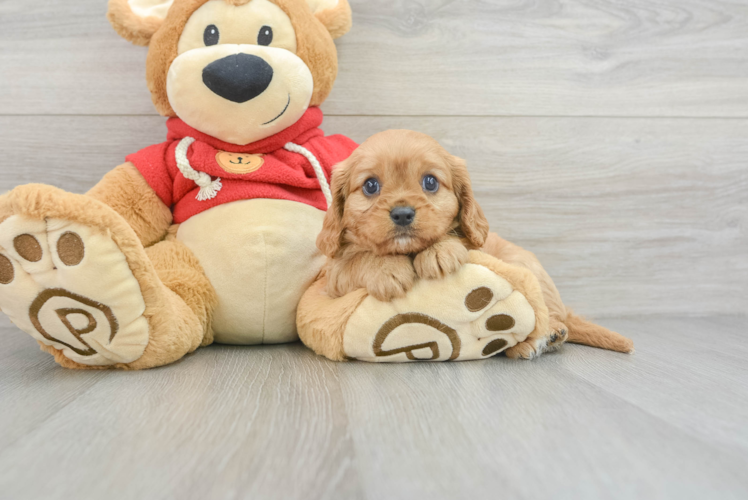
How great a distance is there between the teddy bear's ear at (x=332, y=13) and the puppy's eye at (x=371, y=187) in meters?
0.54

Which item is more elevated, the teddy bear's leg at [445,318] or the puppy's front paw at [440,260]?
the puppy's front paw at [440,260]

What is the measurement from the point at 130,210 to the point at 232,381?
0.53 meters

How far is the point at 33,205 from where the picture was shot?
2.82 feet

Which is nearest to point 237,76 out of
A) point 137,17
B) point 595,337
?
point 137,17

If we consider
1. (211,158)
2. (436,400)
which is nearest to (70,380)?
(211,158)

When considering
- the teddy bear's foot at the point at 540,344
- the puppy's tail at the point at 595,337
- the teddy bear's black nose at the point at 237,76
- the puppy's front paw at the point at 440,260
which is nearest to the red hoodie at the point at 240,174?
the teddy bear's black nose at the point at 237,76

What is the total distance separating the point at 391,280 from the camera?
39.6 inches

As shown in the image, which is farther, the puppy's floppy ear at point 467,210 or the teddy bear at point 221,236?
the puppy's floppy ear at point 467,210

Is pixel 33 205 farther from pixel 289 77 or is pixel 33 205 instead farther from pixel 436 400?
pixel 436 400

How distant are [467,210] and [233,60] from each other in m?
0.60

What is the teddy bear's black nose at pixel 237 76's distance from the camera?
110 centimetres

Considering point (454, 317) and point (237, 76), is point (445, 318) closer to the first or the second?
point (454, 317)

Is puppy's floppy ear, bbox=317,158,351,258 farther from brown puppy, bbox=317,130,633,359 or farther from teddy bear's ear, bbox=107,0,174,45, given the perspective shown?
teddy bear's ear, bbox=107,0,174,45

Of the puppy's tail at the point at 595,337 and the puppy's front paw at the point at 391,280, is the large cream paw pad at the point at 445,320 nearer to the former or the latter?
the puppy's front paw at the point at 391,280
